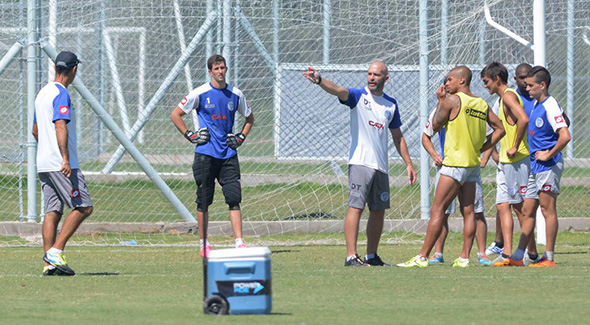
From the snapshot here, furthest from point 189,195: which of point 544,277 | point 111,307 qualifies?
point 111,307

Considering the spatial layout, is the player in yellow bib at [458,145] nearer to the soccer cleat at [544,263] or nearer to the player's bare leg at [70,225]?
the soccer cleat at [544,263]

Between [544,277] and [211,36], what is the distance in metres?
8.07

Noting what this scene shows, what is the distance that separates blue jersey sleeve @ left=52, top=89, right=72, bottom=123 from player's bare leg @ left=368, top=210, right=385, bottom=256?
3.25m

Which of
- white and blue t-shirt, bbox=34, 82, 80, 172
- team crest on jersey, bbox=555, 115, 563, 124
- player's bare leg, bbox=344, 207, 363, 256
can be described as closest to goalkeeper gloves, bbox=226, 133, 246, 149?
player's bare leg, bbox=344, 207, 363, 256

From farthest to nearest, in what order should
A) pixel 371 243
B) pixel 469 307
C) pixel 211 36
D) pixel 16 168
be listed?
pixel 16 168
pixel 211 36
pixel 371 243
pixel 469 307

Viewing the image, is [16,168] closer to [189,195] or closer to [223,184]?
[189,195]

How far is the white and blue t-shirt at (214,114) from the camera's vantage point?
12638 mm

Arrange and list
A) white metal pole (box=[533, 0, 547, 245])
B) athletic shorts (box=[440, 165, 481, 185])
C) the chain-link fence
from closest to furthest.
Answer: athletic shorts (box=[440, 165, 481, 185])
white metal pole (box=[533, 0, 547, 245])
the chain-link fence

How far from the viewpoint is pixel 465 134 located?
37.8 feet

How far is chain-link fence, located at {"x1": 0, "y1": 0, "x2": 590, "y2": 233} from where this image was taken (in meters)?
16.9

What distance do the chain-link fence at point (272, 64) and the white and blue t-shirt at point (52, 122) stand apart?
5310 mm

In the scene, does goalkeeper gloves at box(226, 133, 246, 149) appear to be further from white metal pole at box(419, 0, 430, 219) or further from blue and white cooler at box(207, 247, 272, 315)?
blue and white cooler at box(207, 247, 272, 315)

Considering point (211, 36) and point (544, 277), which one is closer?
point (544, 277)

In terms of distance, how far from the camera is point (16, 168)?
18.4 meters
